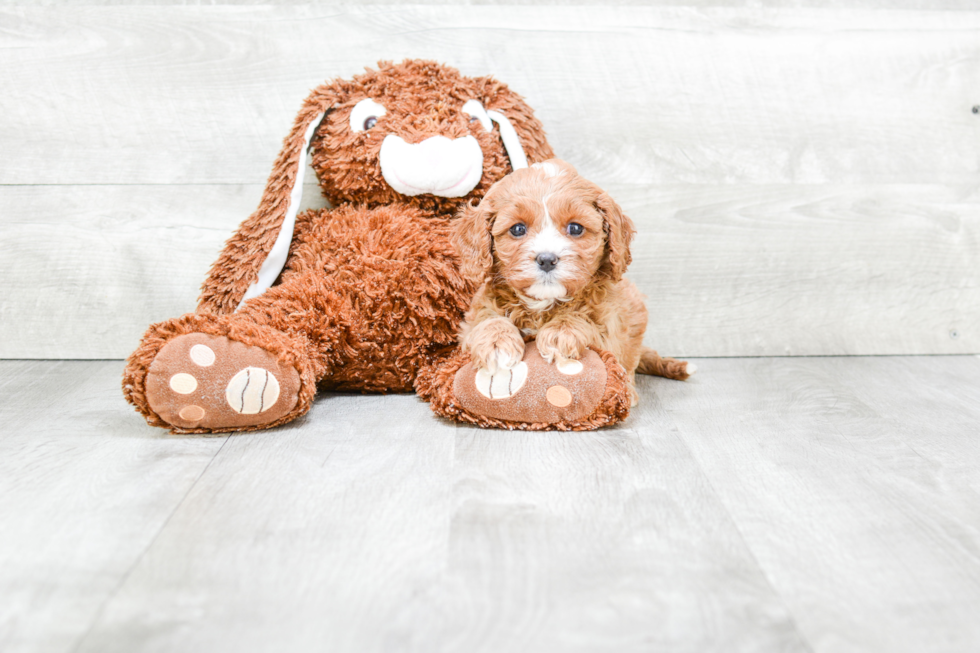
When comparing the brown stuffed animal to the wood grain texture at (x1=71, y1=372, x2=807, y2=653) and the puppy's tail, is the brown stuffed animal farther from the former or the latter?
the puppy's tail

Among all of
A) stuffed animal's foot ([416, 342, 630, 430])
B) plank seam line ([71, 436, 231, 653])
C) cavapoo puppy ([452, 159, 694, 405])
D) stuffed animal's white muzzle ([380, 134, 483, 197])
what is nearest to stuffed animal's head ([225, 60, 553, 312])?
stuffed animal's white muzzle ([380, 134, 483, 197])

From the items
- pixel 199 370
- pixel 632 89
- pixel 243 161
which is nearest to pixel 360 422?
pixel 199 370

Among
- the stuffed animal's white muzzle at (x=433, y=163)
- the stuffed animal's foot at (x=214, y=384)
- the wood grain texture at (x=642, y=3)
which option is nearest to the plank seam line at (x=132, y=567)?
the stuffed animal's foot at (x=214, y=384)

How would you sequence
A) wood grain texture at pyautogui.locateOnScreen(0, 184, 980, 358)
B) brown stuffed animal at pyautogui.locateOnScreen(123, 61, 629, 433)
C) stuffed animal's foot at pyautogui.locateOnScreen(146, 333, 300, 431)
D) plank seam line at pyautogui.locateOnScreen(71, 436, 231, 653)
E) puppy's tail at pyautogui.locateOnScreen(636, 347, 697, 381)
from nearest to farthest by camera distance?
plank seam line at pyautogui.locateOnScreen(71, 436, 231, 653) < stuffed animal's foot at pyautogui.locateOnScreen(146, 333, 300, 431) < brown stuffed animal at pyautogui.locateOnScreen(123, 61, 629, 433) < puppy's tail at pyautogui.locateOnScreen(636, 347, 697, 381) < wood grain texture at pyautogui.locateOnScreen(0, 184, 980, 358)

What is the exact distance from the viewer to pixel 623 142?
79.0 inches

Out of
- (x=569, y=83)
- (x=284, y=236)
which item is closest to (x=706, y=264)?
(x=569, y=83)

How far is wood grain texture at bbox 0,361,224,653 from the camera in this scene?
89 cm

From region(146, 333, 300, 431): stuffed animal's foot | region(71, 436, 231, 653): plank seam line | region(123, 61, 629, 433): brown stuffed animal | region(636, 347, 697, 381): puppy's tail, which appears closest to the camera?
region(71, 436, 231, 653): plank seam line

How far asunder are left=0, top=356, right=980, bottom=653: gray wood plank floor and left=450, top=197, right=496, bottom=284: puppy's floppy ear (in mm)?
304

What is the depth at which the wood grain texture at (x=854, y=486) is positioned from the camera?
0.90 metres

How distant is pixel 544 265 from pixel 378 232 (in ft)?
1.50

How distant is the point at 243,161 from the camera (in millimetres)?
1971

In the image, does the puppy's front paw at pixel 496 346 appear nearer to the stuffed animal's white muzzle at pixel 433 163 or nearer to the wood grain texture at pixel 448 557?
the wood grain texture at pixel 448 557

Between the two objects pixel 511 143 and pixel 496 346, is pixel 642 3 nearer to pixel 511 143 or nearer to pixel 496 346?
pixel 511 143
